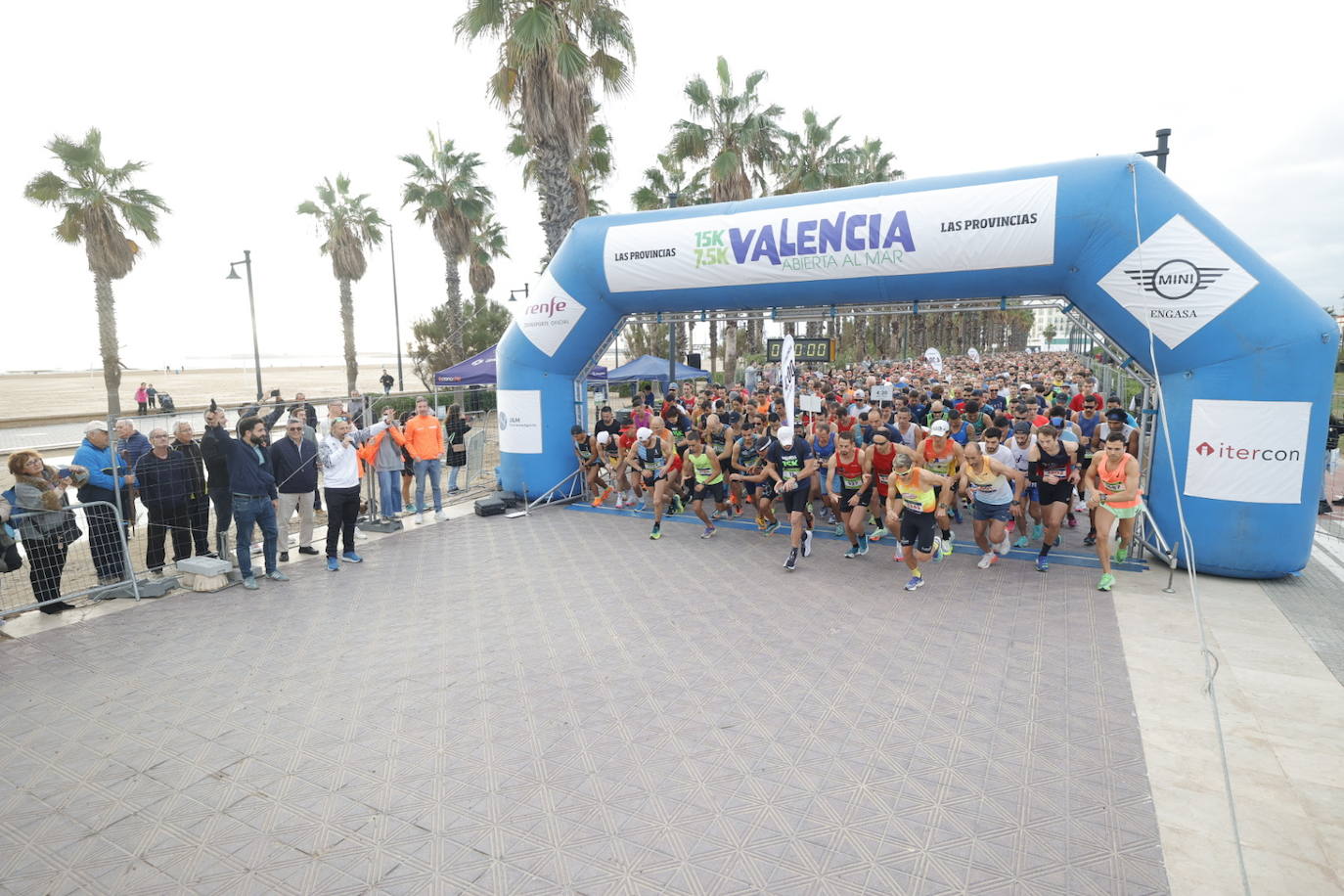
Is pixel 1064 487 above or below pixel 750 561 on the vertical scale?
above

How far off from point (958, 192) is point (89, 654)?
32.9 feet

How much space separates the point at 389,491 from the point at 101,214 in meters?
19.7

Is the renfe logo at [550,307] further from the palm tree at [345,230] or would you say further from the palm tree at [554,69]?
the palm tree at [345,230]

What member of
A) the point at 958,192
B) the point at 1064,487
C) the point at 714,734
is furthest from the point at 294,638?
the point at 958,192

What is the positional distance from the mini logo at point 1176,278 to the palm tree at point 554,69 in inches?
444

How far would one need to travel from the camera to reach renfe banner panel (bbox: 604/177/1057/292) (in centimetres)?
814

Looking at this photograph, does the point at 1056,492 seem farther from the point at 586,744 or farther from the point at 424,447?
the point at 424,447

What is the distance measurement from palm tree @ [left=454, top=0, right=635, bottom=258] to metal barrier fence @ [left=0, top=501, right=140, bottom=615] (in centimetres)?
1061

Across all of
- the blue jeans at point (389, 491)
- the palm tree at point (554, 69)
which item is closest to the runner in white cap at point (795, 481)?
the blue jeans at point (389, 491)

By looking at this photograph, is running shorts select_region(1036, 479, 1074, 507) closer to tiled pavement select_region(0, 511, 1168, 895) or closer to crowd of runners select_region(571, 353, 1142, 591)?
crowd of runners select_region(571, 353, 1142, 591)

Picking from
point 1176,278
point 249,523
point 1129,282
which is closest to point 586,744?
point 249,523

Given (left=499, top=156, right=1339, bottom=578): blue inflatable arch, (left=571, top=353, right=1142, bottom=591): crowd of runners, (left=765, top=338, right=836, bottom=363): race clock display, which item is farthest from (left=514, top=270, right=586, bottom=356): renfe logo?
(left=765, top=338, right=836, bottom=363): race clock display

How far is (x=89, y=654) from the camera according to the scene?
6.06 m

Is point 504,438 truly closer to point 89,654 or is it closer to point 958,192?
point 89,654
